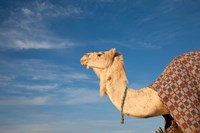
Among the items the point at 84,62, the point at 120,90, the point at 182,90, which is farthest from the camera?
the point at 84,62

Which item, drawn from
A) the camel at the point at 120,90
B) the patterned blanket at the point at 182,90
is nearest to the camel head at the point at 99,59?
the camel at the point at 120,90

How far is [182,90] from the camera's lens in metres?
7.09

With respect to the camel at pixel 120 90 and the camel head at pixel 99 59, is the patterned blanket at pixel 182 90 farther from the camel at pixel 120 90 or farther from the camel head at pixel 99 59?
the camel head at pixel 99 59

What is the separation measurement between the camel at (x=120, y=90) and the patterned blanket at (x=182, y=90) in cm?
19

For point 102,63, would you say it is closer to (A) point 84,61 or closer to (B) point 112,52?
(B) point 112,52

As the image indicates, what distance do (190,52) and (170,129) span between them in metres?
1.71

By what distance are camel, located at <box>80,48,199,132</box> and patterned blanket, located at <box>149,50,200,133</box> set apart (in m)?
0.19

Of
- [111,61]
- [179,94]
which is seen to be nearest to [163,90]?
A: [179,94]

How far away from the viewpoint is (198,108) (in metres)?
6.87

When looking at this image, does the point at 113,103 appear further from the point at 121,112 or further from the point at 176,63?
the point at 176,63

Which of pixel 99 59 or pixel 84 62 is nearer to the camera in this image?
pixel 99 59

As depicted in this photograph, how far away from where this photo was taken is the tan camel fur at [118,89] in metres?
7.34

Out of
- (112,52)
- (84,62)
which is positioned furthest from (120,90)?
(84,62)

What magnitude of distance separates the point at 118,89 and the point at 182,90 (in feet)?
4.49
